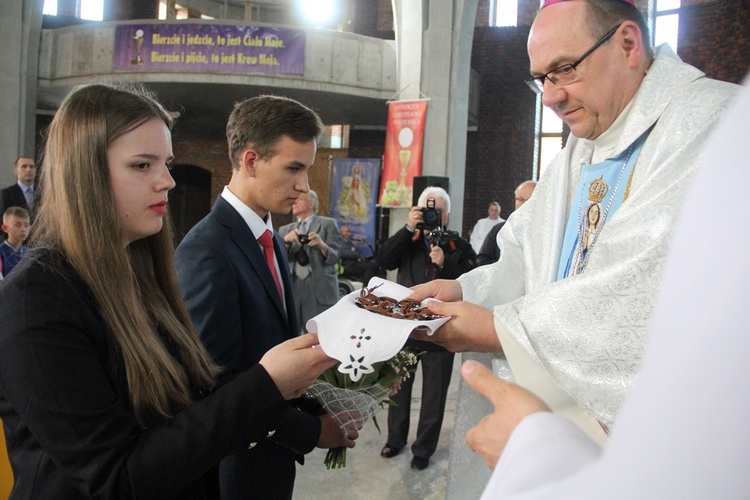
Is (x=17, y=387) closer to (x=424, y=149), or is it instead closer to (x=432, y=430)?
(x=432, y=430)

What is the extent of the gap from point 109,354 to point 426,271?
3383 mm

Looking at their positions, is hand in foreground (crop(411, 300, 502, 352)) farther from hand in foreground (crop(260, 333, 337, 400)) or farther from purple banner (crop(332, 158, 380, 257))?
purple banner (crop(332, 158, 380, 257))

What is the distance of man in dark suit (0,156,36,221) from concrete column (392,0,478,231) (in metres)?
5.89

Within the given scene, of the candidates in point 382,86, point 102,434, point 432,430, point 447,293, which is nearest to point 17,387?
point 102,434

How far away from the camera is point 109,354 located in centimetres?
128

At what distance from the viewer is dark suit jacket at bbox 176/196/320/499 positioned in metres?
1.81

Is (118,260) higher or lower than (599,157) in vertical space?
lower

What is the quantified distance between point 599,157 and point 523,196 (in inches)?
134

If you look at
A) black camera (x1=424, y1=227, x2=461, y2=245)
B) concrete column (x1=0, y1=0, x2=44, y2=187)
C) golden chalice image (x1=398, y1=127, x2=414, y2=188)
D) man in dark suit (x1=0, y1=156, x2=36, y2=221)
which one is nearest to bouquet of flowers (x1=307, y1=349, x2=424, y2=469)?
black camera (x1=424, y1=227, x2=461, y2=245)

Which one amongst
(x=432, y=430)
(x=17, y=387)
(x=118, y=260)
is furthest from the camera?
(x=432, y=430)

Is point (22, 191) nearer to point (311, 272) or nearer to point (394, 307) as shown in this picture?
point (311, 272)

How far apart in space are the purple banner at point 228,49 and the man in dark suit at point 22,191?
216 inches

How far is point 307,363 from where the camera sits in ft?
4.59

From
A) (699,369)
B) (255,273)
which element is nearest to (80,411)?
→ (255,273)
